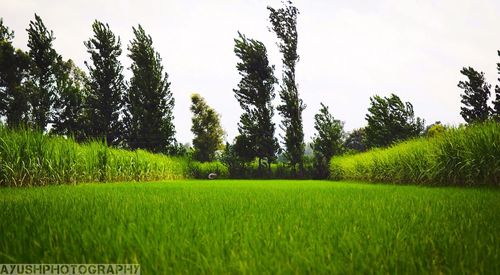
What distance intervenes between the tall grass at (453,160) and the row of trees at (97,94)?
647 inches

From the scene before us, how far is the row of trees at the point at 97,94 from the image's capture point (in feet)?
74.6

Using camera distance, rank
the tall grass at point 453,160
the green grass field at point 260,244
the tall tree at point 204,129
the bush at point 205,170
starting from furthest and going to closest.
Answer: the tall tree at point 204,129 < the bush at point 205,170 < the tall grass at point 453,160 < the green grass field at point 260,244

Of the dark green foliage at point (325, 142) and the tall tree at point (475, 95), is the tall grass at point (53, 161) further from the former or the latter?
the tall tree at point (475, 95)

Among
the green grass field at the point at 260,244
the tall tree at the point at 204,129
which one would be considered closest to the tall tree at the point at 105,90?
the tall tree at the point at 204,129

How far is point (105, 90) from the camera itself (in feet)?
78.4

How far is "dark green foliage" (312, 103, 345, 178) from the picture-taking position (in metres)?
24.0

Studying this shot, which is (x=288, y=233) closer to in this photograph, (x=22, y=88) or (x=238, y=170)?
(x=238, y=170)

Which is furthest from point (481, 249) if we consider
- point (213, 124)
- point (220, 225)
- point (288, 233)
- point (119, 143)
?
point (213, 124)

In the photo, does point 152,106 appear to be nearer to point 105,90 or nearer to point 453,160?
point 105,90

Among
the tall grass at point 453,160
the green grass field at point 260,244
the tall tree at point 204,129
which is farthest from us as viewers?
the tall tree at point 204,129

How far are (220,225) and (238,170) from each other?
2115 cm

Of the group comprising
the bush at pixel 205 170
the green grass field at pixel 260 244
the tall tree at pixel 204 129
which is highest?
the tall tree at pixel 204 129

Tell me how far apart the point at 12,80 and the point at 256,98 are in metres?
18.1

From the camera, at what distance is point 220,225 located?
2619 mm
